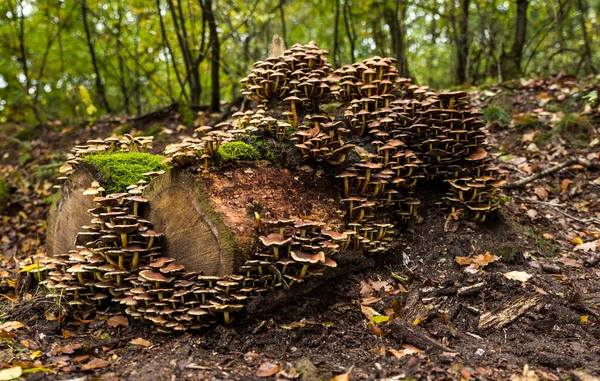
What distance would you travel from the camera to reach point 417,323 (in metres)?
4.10

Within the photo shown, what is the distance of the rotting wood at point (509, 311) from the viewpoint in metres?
4.07

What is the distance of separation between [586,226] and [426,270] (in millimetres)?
2951

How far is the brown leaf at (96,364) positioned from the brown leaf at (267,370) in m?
1.32

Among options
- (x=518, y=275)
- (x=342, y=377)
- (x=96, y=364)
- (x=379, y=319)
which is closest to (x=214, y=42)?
(x=379, y=319)

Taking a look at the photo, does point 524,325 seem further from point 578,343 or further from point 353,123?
point 353,123

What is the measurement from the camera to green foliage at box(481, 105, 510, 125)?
29.0 ft

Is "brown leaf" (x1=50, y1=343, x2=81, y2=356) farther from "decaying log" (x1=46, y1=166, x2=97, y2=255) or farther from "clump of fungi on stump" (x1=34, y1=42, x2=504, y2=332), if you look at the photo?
Result: "decaying log" (x1=46, y1=166, x2=97, y2=255)

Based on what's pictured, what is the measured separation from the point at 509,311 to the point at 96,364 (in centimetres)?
387

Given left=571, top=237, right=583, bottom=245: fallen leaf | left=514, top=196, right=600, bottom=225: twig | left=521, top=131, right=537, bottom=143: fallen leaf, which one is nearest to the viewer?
left=571, top=237, right=583, bottom=245: fallen leaf

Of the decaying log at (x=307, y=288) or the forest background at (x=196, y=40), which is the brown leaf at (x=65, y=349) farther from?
the forest background at (x=196, y=40)

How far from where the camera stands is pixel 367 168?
16.0 ft

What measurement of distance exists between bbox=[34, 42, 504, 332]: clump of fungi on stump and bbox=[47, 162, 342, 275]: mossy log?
14mm

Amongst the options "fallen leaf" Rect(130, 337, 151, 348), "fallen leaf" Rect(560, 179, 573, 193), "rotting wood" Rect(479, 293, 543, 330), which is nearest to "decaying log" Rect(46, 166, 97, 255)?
"fallen leaf" Rect(130, 337, 151, 348)

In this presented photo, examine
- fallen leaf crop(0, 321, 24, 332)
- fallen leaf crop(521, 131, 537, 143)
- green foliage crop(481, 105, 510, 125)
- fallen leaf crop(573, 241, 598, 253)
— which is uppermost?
green foliage crop(481, 105, 510, 125)
